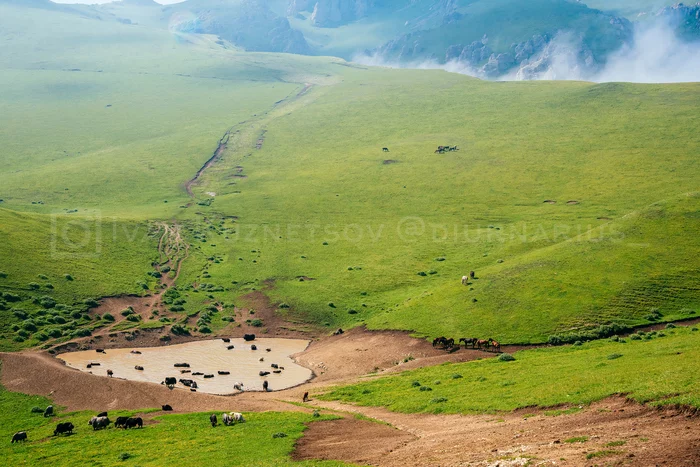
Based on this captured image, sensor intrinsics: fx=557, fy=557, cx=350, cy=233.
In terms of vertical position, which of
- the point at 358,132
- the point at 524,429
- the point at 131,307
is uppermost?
the point at 358,132

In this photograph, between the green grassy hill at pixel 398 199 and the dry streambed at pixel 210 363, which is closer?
the dry streambed at pixel 210 363

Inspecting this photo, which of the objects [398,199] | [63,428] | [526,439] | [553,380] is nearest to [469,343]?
[553,380]

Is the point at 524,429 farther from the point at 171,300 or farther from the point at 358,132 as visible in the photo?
the point at 358,132

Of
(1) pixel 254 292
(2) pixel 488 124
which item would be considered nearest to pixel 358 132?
(2) pixel 488 124

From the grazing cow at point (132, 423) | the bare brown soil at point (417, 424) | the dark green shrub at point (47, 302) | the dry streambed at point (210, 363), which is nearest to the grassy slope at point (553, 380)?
the bare brown soil at point (417, 424)

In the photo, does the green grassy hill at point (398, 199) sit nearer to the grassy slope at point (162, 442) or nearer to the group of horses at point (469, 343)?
the group of horses at point (469, 343)

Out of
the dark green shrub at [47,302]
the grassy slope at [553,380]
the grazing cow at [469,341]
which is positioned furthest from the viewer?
the dark green shrub at [47,302]

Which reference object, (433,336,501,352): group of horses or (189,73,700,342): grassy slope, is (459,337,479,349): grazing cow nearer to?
(433,336,501,352): group of horses
